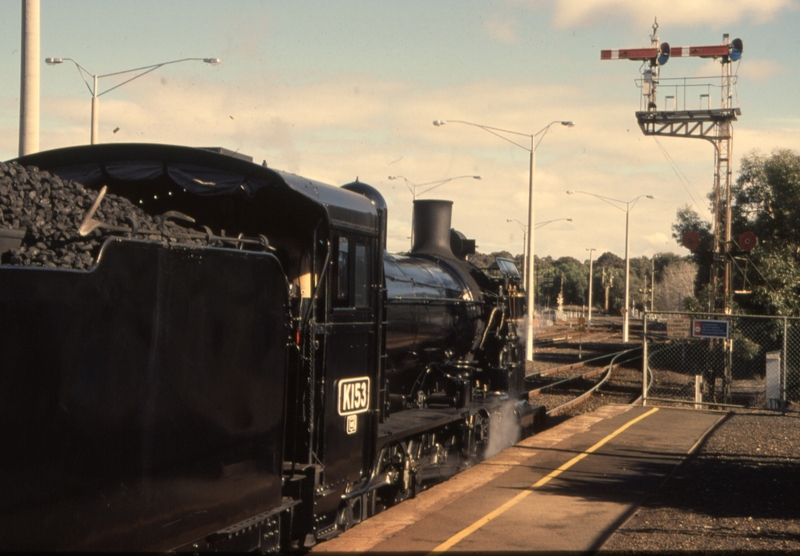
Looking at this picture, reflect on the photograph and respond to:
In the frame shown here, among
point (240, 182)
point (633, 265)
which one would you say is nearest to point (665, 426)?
point (240, 182)

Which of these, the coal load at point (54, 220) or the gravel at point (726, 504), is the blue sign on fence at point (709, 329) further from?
the coal load at point (54, 220)

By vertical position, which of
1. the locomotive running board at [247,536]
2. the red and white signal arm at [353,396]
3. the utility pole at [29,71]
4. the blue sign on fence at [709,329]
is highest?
the utility pole at [29,71]

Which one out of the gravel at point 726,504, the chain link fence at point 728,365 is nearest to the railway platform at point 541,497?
the gravel at point 726,504

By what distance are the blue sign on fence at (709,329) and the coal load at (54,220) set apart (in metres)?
15.5

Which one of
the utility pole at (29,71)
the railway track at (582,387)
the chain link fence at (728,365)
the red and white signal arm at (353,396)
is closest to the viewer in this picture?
the red and white signal arm at (353,396)

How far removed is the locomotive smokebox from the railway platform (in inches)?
125

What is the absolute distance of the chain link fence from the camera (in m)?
18.7

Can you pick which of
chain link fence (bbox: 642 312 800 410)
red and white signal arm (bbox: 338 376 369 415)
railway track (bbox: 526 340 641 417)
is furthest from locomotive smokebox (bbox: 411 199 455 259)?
chain link fence (bbox: 642 312 800 410)

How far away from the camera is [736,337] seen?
26.0m

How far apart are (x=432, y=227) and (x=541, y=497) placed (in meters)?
4.71

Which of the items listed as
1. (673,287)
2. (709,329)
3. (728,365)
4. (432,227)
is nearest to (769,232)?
(728,365)

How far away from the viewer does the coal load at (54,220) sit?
14.1ft

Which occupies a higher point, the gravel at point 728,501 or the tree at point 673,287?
the tree at point 673,287

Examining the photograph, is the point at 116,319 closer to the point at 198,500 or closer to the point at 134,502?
the point at 134,502
